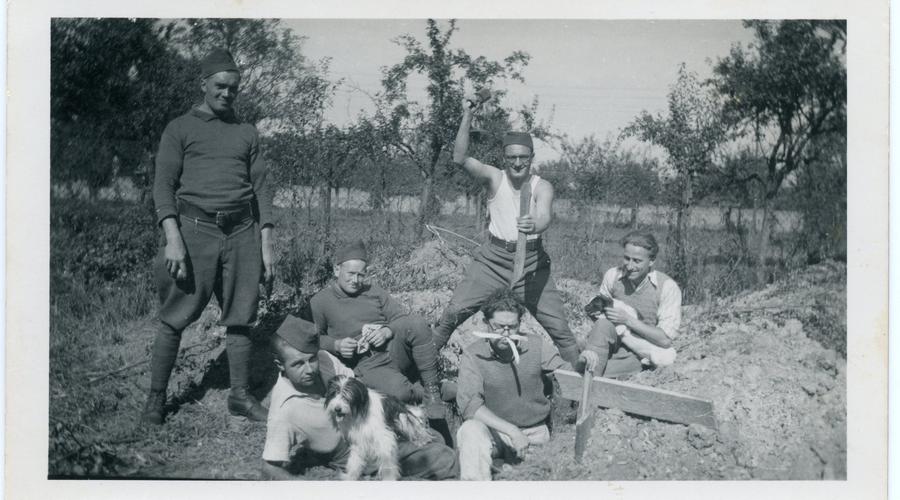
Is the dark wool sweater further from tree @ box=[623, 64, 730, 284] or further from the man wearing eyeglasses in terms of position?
tree @ box=[623, 64, 730, 284]

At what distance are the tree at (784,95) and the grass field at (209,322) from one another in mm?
698

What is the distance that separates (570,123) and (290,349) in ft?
8.87

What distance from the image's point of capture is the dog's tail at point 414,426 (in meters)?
5.26

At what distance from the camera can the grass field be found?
211 inches

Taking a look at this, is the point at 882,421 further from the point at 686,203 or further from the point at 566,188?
the point at 566,188

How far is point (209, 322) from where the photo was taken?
5.75m

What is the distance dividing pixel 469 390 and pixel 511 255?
1.05 metres

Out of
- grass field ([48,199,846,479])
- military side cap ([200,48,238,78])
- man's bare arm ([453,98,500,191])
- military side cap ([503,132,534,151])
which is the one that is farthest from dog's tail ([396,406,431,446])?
military side cap ([200,48,238,78])

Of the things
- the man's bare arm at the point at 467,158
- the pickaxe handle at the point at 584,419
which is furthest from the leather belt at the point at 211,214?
the pickaxe handle at the point at 584,419

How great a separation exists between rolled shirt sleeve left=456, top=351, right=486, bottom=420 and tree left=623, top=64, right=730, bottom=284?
5.92 ft

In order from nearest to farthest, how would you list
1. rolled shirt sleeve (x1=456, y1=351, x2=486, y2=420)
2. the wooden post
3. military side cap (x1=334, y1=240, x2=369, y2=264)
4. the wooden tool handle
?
rolled shirt sleeve (x1=456, y1=351, x2=486, y2=420), the wooden post, the wooden tool handle, military side cap (x1=334, y1=240, x2=369, y2=264)

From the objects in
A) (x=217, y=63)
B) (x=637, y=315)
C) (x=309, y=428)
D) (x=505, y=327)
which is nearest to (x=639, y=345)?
(x=637, y=315)

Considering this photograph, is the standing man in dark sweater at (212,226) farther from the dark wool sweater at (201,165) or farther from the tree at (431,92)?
the tree at (431,92)

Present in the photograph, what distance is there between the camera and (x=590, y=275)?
5.71 metres
